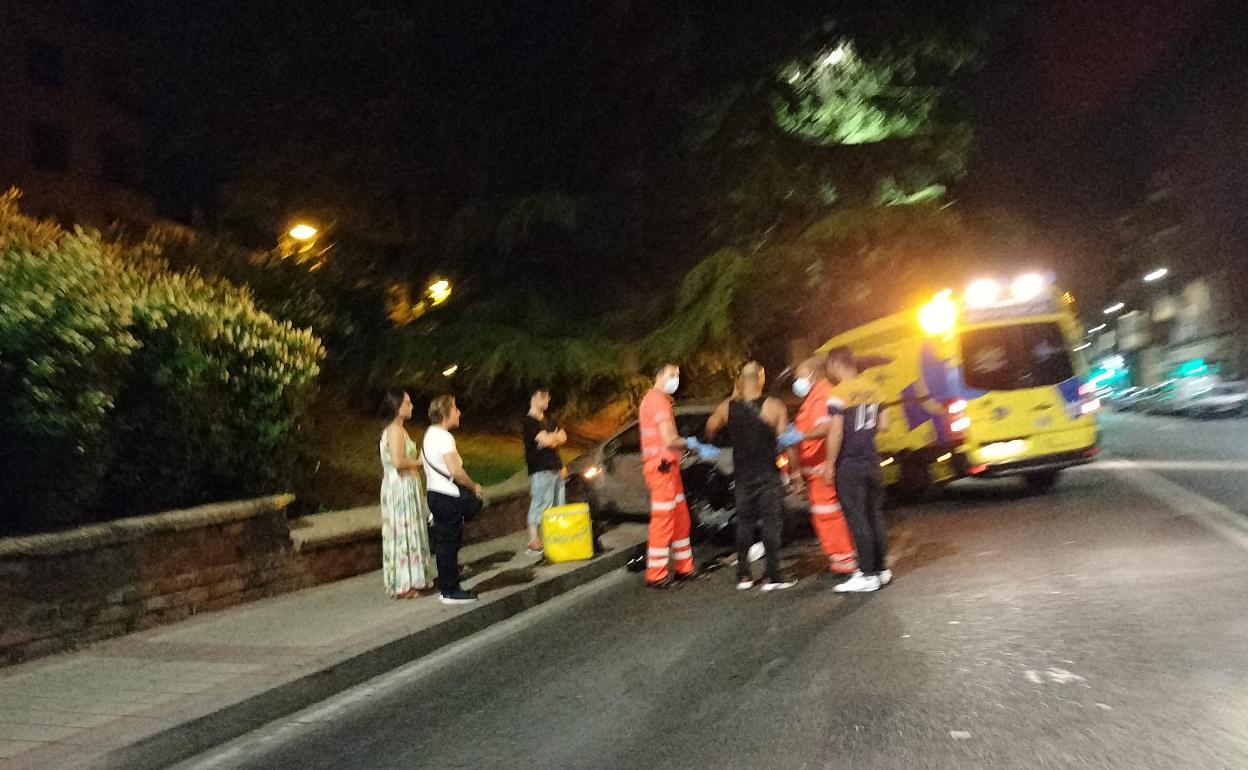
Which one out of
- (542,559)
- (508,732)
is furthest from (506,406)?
(508,732)

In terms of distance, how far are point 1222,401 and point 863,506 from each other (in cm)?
3128

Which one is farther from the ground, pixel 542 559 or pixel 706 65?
pixel 706 65

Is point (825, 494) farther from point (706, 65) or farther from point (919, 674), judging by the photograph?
point (706, 65)

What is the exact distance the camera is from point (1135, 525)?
1029 centimetres

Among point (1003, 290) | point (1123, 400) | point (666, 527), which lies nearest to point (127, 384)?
point (666, 527)

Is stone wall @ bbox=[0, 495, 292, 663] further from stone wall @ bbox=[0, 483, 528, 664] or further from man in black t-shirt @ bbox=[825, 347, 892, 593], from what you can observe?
man in black t-shirt @ bbox=[825, 347, 892, 593]

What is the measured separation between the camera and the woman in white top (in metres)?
8.10

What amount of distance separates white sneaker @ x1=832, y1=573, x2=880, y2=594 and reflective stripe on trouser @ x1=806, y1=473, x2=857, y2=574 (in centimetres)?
57

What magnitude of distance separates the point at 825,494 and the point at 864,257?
9.49 metres

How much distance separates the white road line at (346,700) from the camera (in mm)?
5316

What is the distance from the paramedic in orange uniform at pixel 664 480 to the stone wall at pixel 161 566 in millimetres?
2711

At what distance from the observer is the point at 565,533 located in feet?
32.8

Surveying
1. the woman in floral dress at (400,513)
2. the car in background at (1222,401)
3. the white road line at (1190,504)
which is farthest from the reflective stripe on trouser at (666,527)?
the car in background at (1222,401)

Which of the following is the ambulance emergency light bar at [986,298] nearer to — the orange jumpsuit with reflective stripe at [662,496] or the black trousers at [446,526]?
the orange jumpsuit with reflective stripe at [662,496]
